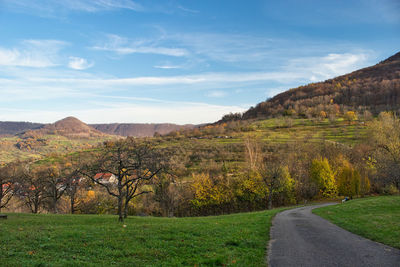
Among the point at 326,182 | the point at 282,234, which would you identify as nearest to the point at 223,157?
the point at 326,182

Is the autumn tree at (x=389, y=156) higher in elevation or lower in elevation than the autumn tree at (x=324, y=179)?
higher

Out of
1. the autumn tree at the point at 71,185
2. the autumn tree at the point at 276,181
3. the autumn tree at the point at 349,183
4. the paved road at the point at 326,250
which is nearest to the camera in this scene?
the paved road at the point at 326,250

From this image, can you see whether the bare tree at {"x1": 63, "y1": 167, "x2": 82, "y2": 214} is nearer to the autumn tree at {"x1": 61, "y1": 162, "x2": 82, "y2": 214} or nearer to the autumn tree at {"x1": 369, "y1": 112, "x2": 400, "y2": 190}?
the autumn tree at {"x1": 61, "y1": 162, "x2": 82, "y2": 214}

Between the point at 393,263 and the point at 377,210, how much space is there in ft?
61.3

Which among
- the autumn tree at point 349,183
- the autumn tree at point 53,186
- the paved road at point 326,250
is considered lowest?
the autumn tree at point 349,183

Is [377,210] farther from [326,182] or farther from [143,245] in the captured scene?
[326,182]

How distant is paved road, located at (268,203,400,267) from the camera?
37.0 feet

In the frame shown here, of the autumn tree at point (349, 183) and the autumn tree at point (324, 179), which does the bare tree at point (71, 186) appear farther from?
the autumn tree at point (349, 183)

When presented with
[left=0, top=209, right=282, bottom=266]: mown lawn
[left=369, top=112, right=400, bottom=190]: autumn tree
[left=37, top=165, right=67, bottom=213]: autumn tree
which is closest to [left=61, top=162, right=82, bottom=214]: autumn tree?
[left=37, top=165, right=67, bottom=213]: autumn tree

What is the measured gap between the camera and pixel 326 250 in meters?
13.2

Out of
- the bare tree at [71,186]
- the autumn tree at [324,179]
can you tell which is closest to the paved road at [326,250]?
the bare tree at [71,186]

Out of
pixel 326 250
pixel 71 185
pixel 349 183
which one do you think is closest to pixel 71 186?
pixel 71 185

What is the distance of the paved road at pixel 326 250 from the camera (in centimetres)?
1129

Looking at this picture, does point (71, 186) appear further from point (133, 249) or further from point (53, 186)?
point (133, 249)
